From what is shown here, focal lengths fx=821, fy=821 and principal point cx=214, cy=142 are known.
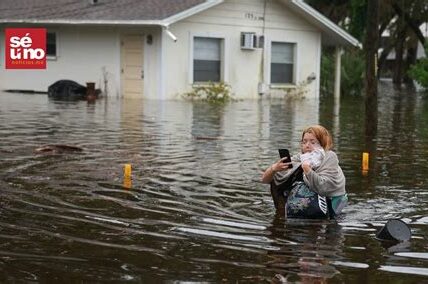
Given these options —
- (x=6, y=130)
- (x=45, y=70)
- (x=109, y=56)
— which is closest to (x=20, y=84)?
(x=45, y=70)

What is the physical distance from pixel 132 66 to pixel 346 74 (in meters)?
11.5

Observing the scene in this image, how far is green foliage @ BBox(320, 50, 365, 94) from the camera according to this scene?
35.0 metres

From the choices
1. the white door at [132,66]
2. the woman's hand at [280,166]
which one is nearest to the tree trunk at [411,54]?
the white door at [132,66]

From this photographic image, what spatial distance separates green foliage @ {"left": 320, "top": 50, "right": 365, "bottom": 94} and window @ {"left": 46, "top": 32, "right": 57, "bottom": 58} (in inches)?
450

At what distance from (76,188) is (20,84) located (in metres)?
23.1

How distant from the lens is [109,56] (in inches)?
1128

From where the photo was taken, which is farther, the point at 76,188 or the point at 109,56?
the point at 109,56

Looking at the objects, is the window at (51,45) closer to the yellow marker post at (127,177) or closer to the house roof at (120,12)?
the house roof at (120,12)

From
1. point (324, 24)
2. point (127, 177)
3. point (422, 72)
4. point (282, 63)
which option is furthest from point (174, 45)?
point (127, 177)

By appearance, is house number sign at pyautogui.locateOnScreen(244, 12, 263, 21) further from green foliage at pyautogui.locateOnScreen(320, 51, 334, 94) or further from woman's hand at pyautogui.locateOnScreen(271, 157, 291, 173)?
woman's hand at pyautogui.locateOnScreen(271, 157, 291, 173)

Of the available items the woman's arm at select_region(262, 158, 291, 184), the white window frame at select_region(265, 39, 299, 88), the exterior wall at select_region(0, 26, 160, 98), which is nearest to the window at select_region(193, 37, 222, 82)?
the exterior wall at select_region(0, 26, 160, 98)

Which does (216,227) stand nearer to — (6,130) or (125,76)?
(6,130)

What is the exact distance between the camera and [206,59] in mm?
28609

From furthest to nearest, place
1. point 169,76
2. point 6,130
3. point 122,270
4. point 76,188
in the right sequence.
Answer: point 169,76 < point 6,130 < point 76,188 < point 122,270
